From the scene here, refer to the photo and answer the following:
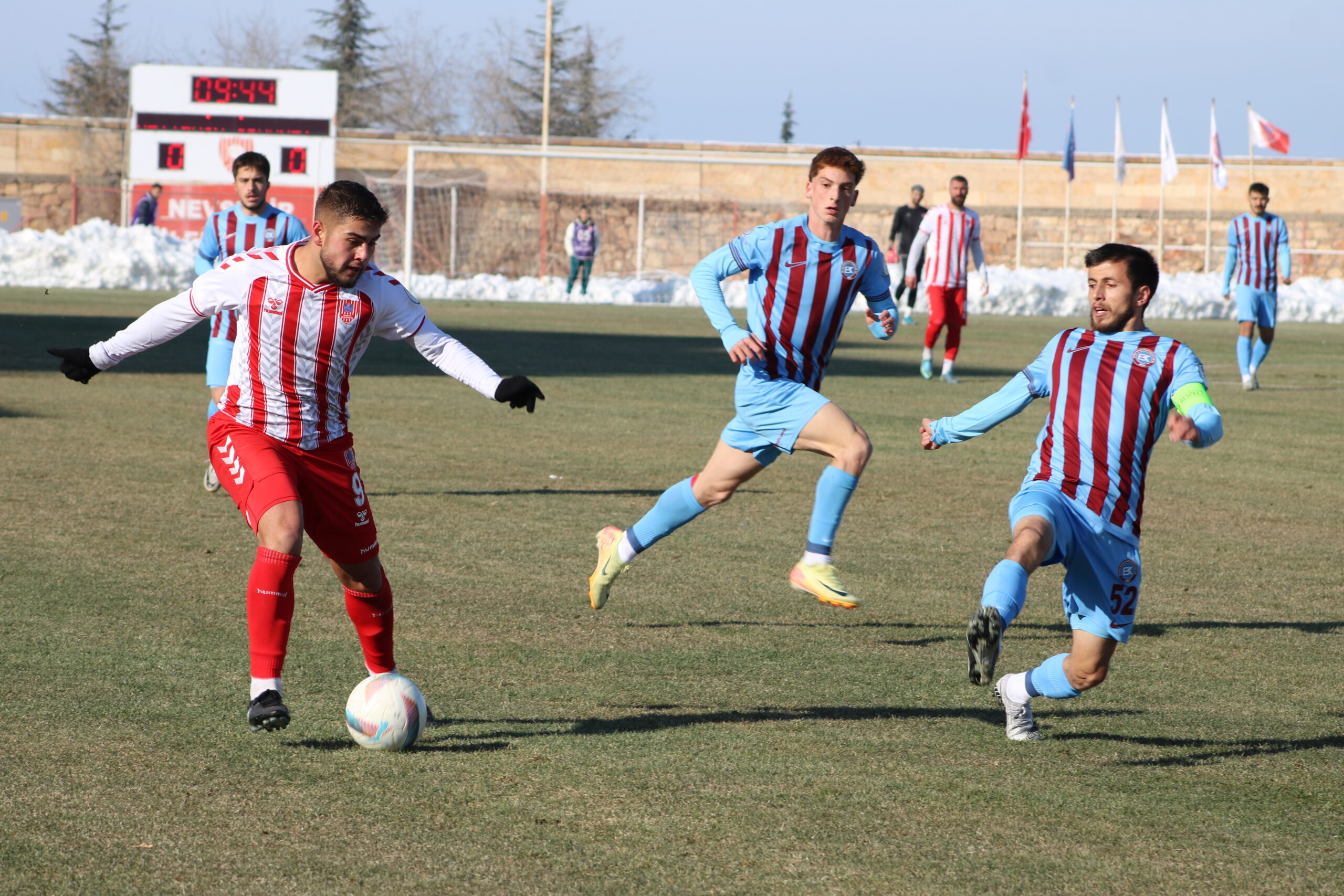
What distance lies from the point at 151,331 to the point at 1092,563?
3179mm

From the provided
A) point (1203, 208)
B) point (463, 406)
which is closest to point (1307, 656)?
point (463, 406)

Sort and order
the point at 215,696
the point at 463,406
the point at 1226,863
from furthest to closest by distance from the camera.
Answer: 1. the point at 463,406
2. the point at 215,696
3. the point at 1226,863

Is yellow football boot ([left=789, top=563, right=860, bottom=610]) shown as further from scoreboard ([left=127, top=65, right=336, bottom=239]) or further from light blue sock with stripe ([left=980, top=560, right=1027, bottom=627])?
scoreboard ([left=127, top=65, right=336, bottom=239])

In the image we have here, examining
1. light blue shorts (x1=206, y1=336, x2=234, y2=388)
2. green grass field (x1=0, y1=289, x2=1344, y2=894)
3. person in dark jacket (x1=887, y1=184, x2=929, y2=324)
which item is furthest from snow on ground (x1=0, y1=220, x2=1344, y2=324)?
green grass field (x1=0, y1=289, x2=1344, y2=894)

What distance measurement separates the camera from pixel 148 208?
38.3 meters

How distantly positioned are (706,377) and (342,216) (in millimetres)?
13960

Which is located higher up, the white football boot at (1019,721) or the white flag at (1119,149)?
the white flag at (1119,149)

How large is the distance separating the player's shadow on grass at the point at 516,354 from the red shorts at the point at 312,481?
12963mm

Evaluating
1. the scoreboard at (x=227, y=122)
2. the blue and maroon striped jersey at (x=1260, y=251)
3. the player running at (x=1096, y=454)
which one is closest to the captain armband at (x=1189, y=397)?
the player running at (x=1096, y=454)

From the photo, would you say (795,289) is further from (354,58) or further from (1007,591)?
(354,58)

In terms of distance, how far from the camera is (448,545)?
8.34m

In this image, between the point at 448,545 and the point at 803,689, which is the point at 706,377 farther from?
the point at 803,689

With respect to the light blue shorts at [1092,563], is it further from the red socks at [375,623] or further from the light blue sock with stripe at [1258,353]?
the light blue sock with stripe at [1258,353]

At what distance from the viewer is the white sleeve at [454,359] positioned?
511cm
